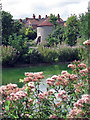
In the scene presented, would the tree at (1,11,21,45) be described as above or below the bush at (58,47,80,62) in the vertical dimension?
above

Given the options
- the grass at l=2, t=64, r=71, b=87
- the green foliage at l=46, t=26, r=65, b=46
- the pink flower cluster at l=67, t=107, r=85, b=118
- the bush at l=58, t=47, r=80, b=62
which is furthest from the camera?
the green foliage at l=46, t=26, r=65, b=46

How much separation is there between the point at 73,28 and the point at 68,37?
174 cm

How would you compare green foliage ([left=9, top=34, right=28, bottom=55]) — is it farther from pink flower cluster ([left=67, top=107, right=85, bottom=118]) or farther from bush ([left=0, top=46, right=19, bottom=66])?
pink flower cluster ([left=67, top=107, right=85, bottom=118])

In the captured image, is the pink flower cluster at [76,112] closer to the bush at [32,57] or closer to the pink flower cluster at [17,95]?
the pink flower cluster at [17,95]

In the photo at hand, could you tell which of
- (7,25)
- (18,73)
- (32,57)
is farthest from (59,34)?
(18,73)

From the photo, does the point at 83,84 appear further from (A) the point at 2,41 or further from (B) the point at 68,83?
(A) the point at 2,41

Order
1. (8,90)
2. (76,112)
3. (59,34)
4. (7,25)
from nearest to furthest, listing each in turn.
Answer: (76,112), (8,90), (7,25), (59,34)

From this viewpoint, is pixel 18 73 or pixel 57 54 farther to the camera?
pixel 57 54

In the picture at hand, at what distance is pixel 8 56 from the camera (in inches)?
755

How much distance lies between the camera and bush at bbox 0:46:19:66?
1912cm

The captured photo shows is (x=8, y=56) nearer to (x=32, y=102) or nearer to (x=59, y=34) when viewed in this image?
(x=32, y=102)

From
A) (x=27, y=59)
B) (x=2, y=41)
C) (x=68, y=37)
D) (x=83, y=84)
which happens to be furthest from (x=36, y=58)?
(x=83, y=84)

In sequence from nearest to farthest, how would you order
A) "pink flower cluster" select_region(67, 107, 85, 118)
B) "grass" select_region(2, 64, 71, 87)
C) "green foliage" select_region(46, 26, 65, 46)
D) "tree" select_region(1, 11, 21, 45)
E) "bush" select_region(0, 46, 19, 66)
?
"pink flower cluster" select_region(67, 107, 85, 118)
"grass" select_region(2, 64, 71, 87)
"bush" select_region(0, 46, 19, 66)
"tree" select_region(1, 11, 21, 45)
"green foliage" select_region(46, 26, 65, 46)

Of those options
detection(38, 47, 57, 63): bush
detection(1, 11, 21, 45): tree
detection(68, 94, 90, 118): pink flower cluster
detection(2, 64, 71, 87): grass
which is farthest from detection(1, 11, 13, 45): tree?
detection(68, 94, 90, 118): pink flower cluster
